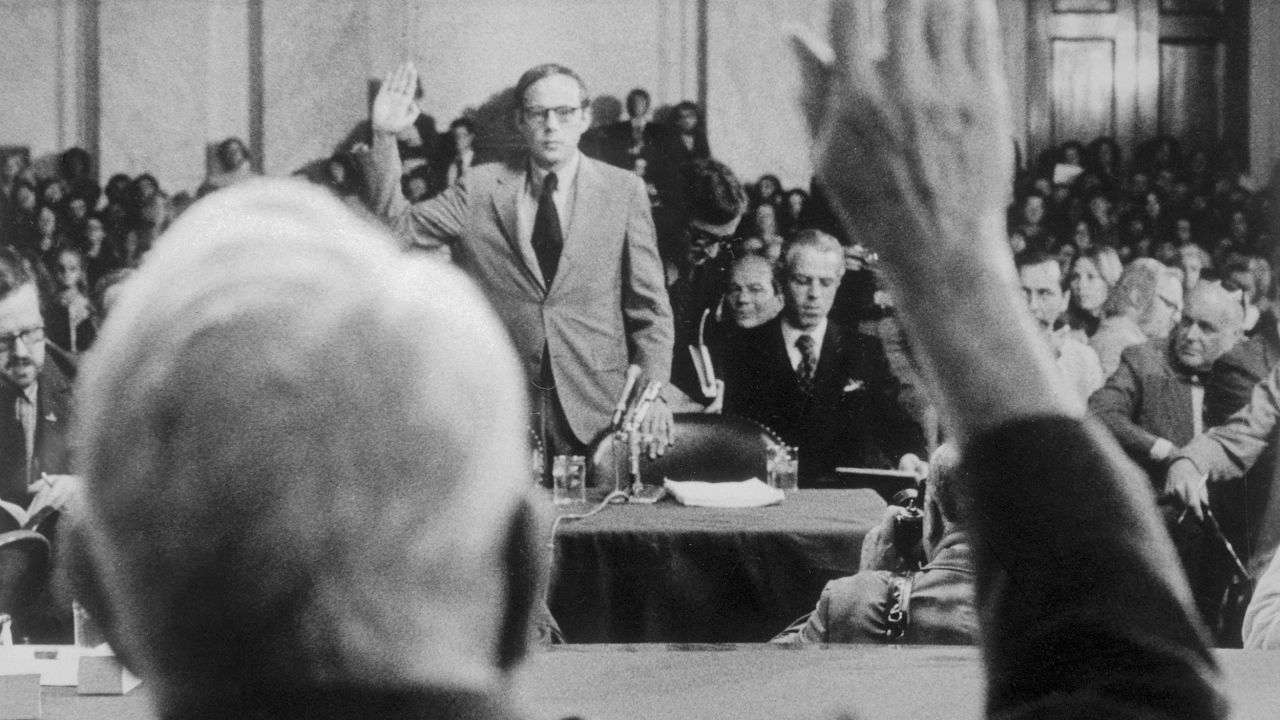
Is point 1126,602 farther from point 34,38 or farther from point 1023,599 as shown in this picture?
point 34,38

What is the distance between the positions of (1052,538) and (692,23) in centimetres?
524

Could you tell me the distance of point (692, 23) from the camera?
5.35 m

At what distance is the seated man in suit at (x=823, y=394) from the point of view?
413cm

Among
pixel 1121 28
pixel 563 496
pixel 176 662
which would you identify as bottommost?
pixel 563 496

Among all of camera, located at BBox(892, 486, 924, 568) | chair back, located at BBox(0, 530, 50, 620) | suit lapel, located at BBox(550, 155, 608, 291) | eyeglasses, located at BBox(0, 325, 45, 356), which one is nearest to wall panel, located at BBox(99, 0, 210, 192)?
eyeglasses, located at BBox(0, 325, 45, 356)

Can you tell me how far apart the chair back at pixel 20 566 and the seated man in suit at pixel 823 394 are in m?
2.55

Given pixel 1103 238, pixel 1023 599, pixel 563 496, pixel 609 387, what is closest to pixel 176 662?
pixel 1023 599

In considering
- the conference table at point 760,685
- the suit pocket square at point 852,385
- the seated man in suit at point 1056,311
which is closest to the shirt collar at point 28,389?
the suit pocket square at point 852,385

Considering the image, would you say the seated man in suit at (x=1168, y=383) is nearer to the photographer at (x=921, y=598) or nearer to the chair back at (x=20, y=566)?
the photographer at (x=921, y=598)

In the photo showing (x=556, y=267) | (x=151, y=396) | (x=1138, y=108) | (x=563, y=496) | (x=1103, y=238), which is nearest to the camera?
(x=151, y=396)

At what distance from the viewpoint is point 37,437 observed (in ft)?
13.2

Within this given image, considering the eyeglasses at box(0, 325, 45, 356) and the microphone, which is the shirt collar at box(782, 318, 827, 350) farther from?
the eyeglasses at box(0, 325, 45, 356)

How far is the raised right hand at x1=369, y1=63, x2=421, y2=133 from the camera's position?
17.4 feet

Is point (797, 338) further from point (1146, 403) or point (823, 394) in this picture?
point (1146, 403)
